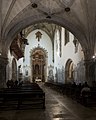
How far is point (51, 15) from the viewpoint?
2102cm

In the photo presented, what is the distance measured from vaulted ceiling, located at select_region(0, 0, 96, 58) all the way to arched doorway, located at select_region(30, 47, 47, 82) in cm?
2386

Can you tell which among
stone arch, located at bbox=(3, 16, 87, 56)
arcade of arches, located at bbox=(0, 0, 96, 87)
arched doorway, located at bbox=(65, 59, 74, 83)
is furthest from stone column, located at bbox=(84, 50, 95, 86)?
arched doorway, located at bbox=(65, 59, 74, 83)

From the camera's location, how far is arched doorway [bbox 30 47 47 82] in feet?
148

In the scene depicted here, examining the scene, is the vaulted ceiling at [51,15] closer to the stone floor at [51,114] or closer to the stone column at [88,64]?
the stone column at [88,64]

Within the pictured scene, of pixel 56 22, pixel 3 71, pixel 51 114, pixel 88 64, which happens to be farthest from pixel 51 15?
pixel 51 114

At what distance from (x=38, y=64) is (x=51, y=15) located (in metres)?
25.5

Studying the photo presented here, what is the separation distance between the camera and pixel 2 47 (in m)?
20.3

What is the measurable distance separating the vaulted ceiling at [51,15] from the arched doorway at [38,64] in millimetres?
23862

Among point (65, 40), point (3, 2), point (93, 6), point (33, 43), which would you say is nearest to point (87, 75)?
point (93, 6)

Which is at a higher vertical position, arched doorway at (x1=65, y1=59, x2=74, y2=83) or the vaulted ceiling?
the vaulted ceiling

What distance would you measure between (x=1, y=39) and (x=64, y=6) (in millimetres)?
5845

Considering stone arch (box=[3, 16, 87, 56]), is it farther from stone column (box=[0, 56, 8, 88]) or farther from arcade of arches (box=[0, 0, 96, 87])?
stone column (box=[0, 56, 8, 88])

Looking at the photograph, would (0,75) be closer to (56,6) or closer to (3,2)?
(3,2)

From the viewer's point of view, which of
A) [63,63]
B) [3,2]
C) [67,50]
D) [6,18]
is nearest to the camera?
[3,2]
